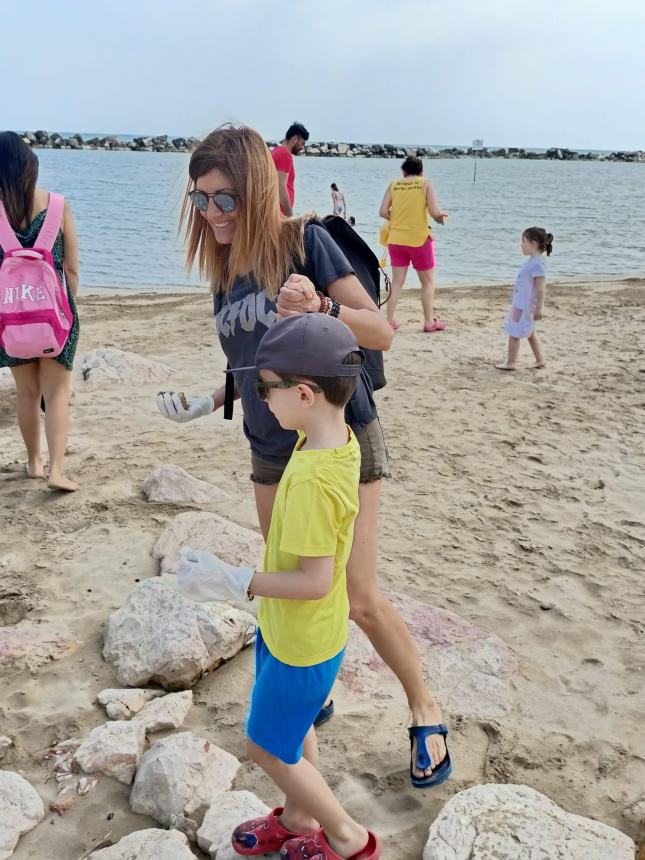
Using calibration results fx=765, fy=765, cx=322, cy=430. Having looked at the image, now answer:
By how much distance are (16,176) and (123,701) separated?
266 centimetres

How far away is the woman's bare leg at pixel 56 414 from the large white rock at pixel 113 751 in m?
2.22

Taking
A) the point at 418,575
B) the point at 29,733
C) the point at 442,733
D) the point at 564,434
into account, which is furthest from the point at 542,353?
the point at 29,733

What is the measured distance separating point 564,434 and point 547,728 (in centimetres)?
319

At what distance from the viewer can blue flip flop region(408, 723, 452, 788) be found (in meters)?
2.45

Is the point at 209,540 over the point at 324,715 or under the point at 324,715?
over

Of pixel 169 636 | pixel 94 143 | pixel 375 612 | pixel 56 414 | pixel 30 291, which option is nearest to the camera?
pixel 375 612

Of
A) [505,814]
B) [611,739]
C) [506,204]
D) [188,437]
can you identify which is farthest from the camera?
[506,204]

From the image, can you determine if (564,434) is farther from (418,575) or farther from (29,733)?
(29,733)

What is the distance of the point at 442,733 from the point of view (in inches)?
98.8

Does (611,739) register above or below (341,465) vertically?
below

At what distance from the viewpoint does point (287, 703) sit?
73.6 inches

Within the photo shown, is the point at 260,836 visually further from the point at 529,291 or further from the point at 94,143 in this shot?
the point at 94,143

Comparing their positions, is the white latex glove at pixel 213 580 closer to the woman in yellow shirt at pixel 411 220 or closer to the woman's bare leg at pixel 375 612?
the woman's bare leg at pixel 375 612

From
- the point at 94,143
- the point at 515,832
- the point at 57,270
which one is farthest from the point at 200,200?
the point at 94,143
